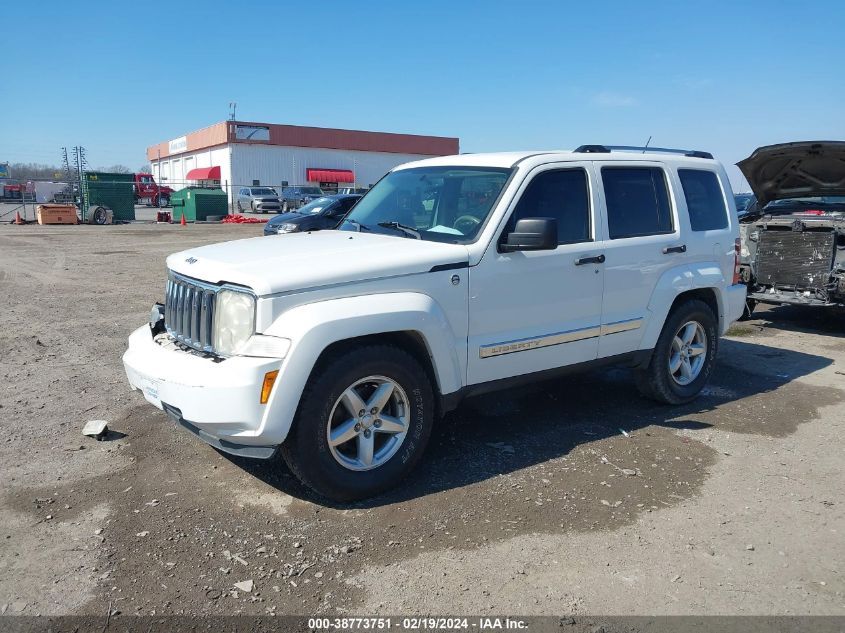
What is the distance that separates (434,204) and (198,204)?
99.4ft

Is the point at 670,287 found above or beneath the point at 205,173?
beneath

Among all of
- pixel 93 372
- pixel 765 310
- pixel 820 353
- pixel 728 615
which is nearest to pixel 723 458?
pixel 728 615

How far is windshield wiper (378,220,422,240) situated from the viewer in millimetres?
4625

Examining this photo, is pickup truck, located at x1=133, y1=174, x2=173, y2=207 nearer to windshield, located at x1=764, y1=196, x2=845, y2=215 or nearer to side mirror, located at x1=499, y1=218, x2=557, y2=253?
windshield, located at x1=764, y1=196, x2=845, y2=215

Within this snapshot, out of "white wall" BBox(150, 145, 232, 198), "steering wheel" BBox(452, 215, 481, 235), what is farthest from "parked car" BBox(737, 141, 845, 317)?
"white wall" BBox(150, 145, 232, 198)

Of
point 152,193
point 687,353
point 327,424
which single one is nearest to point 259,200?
point 152,193

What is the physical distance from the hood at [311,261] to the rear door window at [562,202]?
0.71 meters

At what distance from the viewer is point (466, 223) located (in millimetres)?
4566

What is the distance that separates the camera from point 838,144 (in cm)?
780

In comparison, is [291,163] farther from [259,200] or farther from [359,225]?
[359,225]

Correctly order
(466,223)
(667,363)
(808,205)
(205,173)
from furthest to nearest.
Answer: (205,173) < (808,205) < (667,363) < (466,223)

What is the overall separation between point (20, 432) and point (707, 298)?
558cm

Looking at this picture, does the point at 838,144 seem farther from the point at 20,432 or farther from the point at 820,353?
the point at 20,432

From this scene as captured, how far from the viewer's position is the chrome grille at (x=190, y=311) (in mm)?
3912
